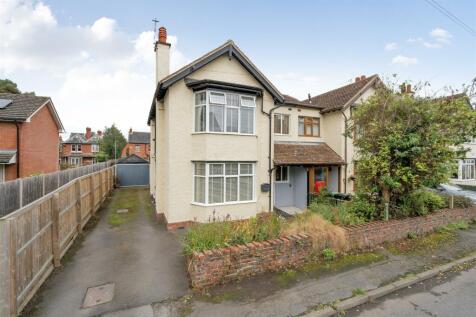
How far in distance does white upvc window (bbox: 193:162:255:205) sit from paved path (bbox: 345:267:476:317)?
661 centimetres

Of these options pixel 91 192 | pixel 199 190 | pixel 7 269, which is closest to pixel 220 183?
pixel 199 190

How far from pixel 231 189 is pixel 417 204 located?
7.47m

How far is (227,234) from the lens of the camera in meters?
6.14

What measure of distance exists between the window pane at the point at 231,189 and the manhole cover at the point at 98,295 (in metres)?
5.74

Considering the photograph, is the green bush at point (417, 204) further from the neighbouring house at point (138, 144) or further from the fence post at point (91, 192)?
the neighbouring house at point (138, 144)

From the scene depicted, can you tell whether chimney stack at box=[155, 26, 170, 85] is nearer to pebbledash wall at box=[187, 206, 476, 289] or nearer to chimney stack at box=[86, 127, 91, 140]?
pebbledash wall at box=[187, 206, 476, 289]

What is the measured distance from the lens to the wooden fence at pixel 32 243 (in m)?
3.90

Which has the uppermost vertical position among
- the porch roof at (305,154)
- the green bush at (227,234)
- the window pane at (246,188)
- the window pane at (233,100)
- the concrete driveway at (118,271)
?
the window pane at (233,100)

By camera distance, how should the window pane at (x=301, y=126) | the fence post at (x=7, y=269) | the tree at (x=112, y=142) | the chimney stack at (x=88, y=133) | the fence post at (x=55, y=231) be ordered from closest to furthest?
the fence post at (x=7, y=269)
the fence post at (x=55, y=231)
the window pane at (x=301, y=126)
the chimney stack at (x=88, y=133)
the tree at (x=112, y=142)

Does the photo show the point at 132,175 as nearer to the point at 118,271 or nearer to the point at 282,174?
the point at 282,174

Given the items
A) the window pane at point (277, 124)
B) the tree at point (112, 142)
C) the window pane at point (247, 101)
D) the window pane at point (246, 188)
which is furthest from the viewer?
the tree at point (112, 142)

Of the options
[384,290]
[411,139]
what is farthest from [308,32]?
[384,290]

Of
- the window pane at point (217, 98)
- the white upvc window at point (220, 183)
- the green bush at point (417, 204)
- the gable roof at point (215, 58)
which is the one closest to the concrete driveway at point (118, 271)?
the white upvc window at point (220, 183)

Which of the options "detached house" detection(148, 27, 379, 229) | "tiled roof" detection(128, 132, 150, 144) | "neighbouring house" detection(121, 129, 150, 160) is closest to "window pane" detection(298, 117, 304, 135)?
"detached house" detection(148, 27, 379, 229)
